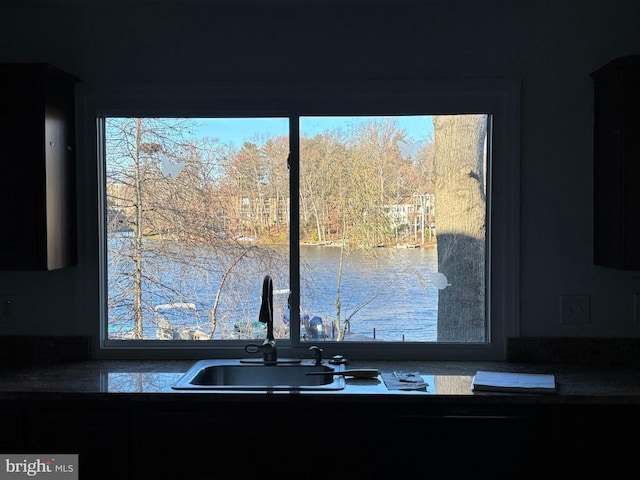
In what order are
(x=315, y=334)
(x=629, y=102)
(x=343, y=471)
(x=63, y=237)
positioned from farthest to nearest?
(x=315, y=334), (x=63, y=237), (x=629, y=102), (x=343, y=471)

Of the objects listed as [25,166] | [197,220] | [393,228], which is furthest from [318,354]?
[25,166]

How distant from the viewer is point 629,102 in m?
2.29

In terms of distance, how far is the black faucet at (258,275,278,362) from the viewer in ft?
8.17

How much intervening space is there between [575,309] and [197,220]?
1692 millimetres

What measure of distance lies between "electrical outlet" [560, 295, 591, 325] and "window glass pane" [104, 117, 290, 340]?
47.5 inches

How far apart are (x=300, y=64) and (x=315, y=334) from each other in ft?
3.90

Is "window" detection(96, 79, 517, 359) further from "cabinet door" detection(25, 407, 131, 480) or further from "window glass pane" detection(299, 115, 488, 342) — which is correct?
"cabinet door" detection(25, 407, 131, 480)

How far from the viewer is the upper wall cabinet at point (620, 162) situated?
228 centimetres

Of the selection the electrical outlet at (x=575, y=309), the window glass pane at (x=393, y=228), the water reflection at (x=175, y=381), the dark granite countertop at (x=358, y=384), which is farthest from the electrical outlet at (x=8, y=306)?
the electrical outlet at (x=575, y=309)

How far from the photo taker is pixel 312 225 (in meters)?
2.71

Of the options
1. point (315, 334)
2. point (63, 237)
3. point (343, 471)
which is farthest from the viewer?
point (315, 334)

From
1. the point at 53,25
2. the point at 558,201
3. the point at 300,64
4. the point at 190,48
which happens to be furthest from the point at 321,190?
the point at 53,25

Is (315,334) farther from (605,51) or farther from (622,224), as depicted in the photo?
(605,51)

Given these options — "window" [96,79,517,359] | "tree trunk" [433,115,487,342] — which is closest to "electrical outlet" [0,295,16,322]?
"window" [96,79,517,359]
